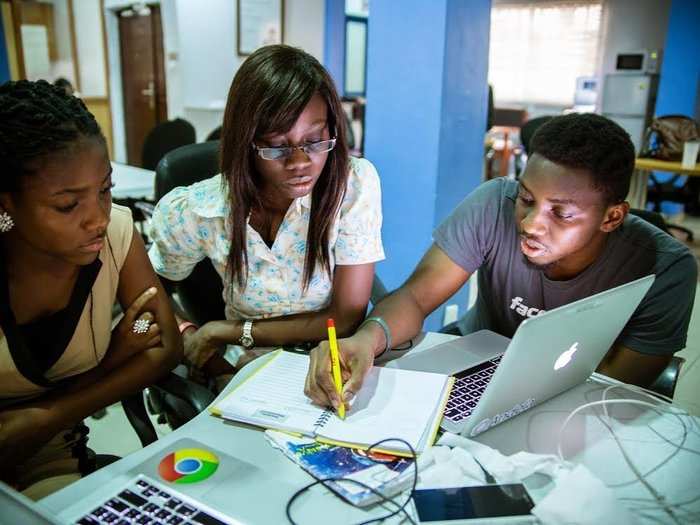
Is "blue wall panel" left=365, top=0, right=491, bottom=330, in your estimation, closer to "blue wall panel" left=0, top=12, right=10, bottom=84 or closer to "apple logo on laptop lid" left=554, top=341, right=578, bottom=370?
"apple logo on laptop lid" left=554, top=341, right=578, bottom=370

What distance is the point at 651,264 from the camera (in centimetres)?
131

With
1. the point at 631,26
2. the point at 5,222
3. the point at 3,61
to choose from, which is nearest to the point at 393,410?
the point at 5,222

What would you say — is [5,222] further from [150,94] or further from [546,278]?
[150,94]

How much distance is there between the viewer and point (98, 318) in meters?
1.19

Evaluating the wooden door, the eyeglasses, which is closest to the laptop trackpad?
the eyeglasses

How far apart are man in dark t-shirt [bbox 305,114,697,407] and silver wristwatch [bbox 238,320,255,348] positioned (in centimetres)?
31

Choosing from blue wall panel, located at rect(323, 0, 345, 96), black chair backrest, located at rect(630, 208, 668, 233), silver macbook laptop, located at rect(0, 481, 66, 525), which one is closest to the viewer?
silver macbook laptop, located at rect(0, 481, 66, 525)

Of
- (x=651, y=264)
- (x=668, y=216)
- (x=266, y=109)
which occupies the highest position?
(x=266, y=109)

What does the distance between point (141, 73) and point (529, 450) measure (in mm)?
7276

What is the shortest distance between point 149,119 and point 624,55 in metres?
6.00

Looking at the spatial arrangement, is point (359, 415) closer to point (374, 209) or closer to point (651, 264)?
point (374, 209)

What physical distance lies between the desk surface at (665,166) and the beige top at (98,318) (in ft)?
12.6

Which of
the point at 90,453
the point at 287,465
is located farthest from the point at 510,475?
the point at 90,453

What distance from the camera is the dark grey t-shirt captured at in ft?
4.19
